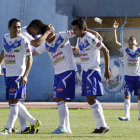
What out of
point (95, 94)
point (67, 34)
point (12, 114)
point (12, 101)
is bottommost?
point (12, 114)

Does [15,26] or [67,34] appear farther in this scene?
[67,34]

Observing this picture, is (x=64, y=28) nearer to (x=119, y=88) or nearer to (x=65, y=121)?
(x=119, y=88)

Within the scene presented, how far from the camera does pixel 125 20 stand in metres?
27.7

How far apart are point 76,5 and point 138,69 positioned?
544 inches

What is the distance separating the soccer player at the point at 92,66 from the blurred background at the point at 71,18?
56.1ft

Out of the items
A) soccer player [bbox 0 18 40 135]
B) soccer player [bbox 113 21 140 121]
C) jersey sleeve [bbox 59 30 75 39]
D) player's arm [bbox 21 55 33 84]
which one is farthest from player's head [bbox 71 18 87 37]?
soccer player [bbox 113 21 140 121]

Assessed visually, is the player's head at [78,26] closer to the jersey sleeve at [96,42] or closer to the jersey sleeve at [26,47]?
the jersey sleeve at [96,42]

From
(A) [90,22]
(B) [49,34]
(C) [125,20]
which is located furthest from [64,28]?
(B) [49,34]

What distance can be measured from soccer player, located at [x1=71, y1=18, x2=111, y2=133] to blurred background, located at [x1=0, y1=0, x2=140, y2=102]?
1710cm

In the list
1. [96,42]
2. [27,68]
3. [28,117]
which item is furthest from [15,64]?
[96,42]

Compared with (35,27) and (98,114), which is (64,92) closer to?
(98,114)

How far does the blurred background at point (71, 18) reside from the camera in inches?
1091

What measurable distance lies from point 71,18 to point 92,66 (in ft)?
58.0

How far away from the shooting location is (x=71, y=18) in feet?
91.8
